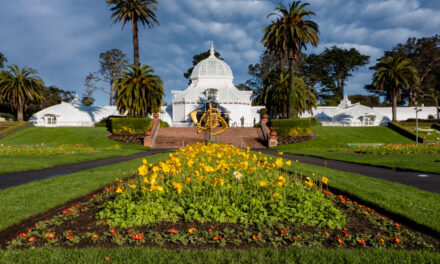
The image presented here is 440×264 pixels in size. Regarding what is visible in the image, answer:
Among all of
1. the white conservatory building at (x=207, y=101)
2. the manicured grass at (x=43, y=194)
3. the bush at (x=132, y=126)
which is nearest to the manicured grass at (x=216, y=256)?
the manicured grass at (x=43, y=194)

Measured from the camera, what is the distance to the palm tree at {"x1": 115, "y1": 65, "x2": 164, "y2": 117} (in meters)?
32.2

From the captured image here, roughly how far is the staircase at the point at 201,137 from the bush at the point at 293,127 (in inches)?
91.1

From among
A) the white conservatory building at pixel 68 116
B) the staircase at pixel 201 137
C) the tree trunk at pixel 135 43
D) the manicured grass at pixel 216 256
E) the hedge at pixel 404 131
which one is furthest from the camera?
the white conservatory building at pixel 68 116

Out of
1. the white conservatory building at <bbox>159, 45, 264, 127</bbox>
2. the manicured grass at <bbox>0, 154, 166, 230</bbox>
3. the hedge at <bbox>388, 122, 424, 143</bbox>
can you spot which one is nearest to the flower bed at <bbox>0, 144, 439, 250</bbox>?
the manicured grass at <bbox>0, 154, 166, 230</bbox>

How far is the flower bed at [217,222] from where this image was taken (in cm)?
436

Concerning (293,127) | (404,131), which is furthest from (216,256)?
(404,131)

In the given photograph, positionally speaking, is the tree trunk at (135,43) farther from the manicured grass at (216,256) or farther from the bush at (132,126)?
the manicured grass at (216,256)

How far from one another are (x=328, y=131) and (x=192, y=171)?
97.5 ft

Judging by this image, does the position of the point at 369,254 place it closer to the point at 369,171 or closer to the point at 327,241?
the point at 327,241

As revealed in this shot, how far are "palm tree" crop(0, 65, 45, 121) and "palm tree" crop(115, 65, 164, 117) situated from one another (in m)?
16.4

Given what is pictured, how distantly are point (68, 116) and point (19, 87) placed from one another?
11019 millimetres

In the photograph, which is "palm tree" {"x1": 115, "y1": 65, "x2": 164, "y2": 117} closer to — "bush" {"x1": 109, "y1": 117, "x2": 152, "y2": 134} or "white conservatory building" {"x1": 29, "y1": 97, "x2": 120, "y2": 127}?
"bush" {"x1": 109, "y1": 117, "x2": 152, "y2": 134}

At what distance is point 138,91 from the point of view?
3203 cm

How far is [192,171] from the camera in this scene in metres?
7.55
